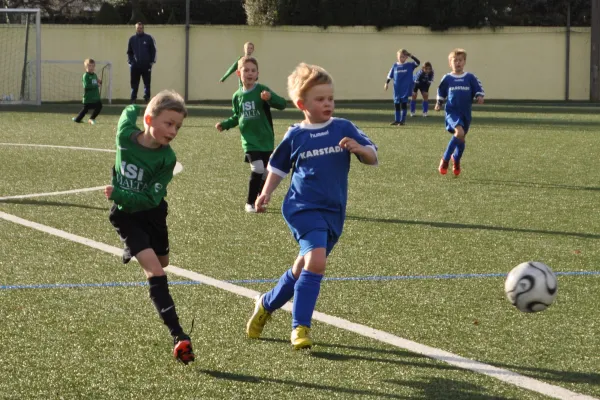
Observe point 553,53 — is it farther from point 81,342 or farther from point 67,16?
point 81,342

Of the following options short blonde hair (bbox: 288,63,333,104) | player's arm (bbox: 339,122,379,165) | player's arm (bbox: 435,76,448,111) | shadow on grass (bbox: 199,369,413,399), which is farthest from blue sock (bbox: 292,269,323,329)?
player's arm (bbox: 435,76,448,111)

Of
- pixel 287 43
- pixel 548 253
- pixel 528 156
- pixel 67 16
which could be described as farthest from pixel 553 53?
pixel 548 253

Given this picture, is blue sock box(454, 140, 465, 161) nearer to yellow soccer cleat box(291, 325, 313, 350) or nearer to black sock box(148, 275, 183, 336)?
yellow soccer cleat box(291, 325, 313, 350)

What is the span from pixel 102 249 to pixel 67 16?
110ft

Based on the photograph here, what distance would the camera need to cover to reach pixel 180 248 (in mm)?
8242

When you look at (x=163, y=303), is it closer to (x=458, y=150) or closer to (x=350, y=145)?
(x=350, y=145)

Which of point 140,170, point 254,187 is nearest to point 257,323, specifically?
point 140,170

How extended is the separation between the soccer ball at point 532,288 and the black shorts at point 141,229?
1.89m

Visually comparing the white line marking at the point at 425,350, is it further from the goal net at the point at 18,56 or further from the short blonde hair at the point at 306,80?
the goal net at the point at 18,56

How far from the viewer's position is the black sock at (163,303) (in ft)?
16.5

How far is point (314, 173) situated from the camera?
18.0 ft

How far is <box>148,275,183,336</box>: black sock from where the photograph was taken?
5.04m

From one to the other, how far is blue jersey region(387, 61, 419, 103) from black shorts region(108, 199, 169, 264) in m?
18.4

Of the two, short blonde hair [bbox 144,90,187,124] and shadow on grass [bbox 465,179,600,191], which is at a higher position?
short blonde hair [bbox 144,90,187,124]
